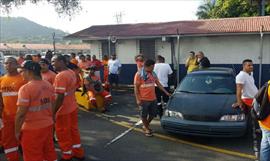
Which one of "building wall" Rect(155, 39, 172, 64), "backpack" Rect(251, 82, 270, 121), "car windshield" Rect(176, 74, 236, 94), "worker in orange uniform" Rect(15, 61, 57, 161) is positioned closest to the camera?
"backpack" Rect(251, 82, 270, 121)

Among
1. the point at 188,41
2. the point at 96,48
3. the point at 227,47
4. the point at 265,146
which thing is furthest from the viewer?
the point at 96,48

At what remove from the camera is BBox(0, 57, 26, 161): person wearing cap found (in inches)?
243

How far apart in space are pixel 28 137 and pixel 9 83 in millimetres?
1591

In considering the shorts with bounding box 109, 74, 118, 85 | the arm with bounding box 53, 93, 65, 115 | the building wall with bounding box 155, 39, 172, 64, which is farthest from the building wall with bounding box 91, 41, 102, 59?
the arm with bounding box 53, 93, 65, 115

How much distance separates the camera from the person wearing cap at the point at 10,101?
6184mm

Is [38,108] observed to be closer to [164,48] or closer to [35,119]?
[35,119]

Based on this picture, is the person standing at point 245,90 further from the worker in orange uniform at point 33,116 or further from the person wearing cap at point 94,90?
Answer: the person wearing cap at point 94,90

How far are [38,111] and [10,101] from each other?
143 centimetres

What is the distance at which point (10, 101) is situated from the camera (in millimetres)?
6223

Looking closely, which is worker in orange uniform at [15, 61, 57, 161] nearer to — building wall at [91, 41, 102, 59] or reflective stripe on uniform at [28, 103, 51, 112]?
reflective stripe on uniform at [28, 103, 51, 112]

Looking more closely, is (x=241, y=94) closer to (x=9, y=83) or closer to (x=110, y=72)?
(x=9, y=83)

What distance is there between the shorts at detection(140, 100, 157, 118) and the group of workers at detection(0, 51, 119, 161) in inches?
80.2

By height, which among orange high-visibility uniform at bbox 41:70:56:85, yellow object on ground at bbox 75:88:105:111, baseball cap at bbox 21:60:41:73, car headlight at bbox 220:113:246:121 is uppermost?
baseball cap at bbox 21:60:41:73

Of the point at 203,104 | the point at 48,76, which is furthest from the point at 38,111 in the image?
the point at 203,104
